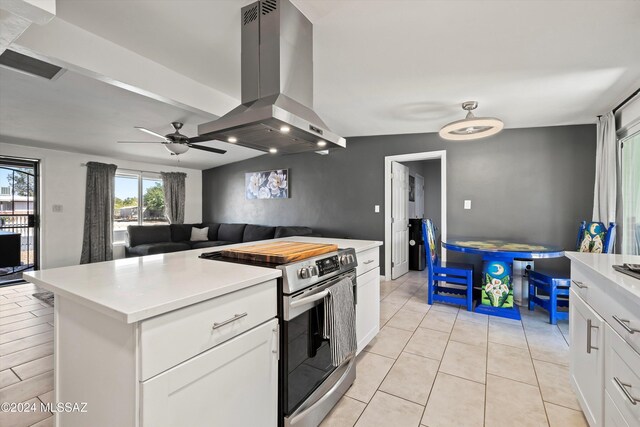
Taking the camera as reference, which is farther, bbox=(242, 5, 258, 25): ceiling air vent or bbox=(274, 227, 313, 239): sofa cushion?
bbox=(274, 227, 313, 239): sofa cushion

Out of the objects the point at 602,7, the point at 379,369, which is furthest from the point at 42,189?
the point at 602,7

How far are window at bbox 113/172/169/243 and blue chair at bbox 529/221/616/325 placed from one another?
7.10 m

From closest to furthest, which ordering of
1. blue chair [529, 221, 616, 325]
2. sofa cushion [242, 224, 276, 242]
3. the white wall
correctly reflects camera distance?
blue chair [529, 221, 616, 325]
the white wall
sofa cushion [242, 224, 276, 242]

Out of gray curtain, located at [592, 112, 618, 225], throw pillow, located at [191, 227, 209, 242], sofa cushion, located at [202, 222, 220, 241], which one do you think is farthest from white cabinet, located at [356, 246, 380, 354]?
throw pillow, located at [191, 227, 209, 242]

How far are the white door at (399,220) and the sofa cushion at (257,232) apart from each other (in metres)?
2.29

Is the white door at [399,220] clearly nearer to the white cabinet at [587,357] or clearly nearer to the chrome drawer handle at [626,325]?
the white cabinet at [587,357]

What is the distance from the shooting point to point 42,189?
4660 mm

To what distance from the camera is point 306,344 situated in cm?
141

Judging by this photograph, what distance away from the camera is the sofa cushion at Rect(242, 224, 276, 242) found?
214 inches

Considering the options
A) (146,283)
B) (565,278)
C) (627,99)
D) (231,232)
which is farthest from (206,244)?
(627,99)

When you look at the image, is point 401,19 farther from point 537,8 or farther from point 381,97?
point 381,97

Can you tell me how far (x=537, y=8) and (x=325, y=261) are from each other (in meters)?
1.90

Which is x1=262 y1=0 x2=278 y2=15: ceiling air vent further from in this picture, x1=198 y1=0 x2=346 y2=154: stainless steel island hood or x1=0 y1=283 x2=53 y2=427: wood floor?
x1=0 y1=283 x2=53 y2=427: wood floor

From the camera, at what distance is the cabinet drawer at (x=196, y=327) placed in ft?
2.62
